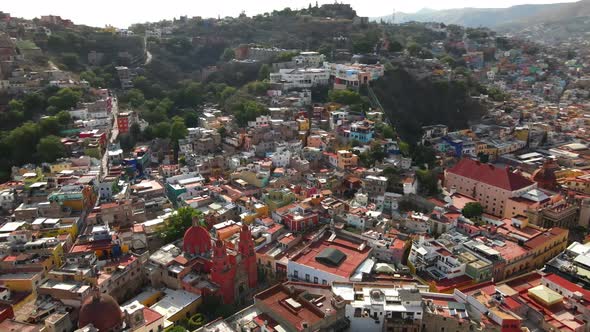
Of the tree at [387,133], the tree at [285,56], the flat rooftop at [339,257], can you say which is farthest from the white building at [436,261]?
the tree at [285,56]

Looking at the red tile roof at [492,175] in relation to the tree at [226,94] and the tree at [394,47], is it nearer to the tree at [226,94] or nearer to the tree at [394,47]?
the tree at [226,94]

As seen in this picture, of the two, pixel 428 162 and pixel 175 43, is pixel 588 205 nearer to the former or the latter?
pixel 428 162

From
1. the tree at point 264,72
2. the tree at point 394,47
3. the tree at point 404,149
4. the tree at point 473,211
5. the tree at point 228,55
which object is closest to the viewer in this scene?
the tree at point 473,211

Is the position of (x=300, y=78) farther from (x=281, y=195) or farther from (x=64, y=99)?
(x=281, y=195)

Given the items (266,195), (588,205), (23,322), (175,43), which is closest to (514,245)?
(588,205)

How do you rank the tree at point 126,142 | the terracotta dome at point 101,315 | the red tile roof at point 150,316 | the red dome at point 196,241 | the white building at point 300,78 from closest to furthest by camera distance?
the terracotta dome at point 101,315, the red tile roof at point 150,316, the red dome at point 196,241, the tree at point 126,142, the white building at point 300,78

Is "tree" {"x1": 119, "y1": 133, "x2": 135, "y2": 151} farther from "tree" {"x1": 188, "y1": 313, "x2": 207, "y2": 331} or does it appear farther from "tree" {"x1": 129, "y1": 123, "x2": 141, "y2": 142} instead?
"tree" {"x1": 188, "y1": 313, "x2": 207, "y2": 331}

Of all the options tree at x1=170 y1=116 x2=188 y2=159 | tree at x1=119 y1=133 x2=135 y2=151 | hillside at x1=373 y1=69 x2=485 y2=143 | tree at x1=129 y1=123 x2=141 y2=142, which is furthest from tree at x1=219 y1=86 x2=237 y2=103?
hillside at x1=373 y1=69 x2=485 y2=143
